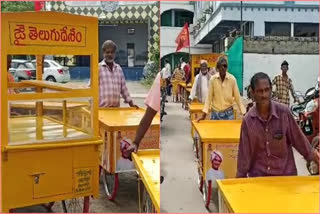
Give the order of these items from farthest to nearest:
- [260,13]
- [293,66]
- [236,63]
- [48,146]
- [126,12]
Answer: [260,13]
[293,66]
[236,63]
[48,146]
[126,12]

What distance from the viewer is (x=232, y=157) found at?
3.03 m

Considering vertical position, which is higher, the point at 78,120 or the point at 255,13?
the point at 255,13

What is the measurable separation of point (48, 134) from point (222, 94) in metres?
1.77

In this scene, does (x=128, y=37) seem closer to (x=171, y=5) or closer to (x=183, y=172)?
(x=171, y=5)

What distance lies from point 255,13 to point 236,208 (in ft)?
26.0

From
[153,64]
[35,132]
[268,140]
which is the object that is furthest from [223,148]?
[153,64]

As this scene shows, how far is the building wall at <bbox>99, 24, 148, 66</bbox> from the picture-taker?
211 centimetres

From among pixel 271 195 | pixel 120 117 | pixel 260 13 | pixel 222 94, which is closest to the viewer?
pixel 271 195

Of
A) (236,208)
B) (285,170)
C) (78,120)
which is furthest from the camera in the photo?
(78,120)

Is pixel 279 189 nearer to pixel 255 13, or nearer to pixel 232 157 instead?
pixel 232 157

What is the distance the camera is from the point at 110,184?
359cm

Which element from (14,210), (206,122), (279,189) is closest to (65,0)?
(14,210)

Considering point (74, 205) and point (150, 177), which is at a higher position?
point (150, 177)

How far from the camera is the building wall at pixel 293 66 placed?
4938 millimetres
